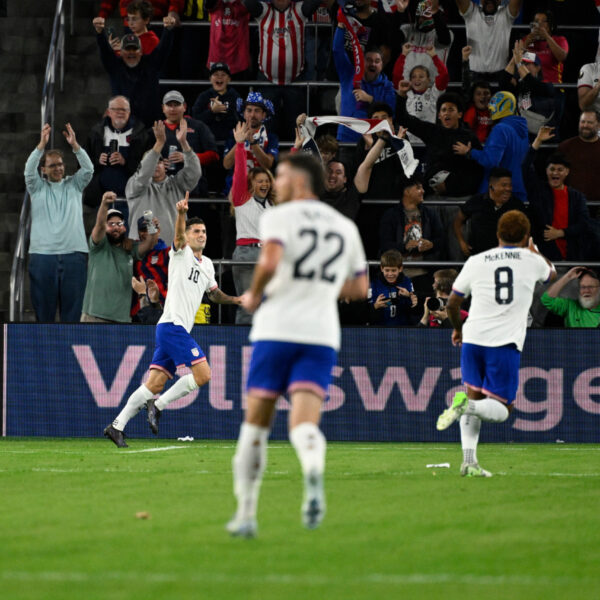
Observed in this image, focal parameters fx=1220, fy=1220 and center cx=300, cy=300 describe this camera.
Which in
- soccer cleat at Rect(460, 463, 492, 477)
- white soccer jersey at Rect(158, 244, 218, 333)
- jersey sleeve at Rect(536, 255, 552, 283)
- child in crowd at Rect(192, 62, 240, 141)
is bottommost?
soccer cleat at Rect(460, 463, 492, 477)

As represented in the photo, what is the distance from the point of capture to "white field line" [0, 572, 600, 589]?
215 inches

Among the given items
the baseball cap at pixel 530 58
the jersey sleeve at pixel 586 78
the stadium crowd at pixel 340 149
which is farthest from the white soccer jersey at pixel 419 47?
the jersey sleeve at pixel 586 78

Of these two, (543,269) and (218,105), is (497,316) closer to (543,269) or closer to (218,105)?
(543,269)

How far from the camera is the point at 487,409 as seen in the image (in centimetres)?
1027

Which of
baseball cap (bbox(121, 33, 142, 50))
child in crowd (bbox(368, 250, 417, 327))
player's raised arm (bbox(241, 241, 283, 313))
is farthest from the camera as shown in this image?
baseball cap (bbox(121, 33, 142, 50))

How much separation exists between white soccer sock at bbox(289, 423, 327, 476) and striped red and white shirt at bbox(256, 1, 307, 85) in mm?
13501

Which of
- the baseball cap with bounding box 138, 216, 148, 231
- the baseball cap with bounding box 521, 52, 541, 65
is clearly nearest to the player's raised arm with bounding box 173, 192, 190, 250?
the baseball cap with bounding box 138, 216, 148, 231

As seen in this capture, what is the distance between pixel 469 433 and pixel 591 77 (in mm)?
10673

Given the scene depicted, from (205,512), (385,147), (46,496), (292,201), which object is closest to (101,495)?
(46,496)

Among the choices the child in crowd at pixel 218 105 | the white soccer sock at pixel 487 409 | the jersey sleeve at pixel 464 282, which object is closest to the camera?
the white soccer sock at pixel 487 409

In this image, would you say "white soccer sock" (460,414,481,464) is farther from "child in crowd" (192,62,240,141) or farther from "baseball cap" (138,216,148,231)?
"child in crowd" (192,62,240,141)

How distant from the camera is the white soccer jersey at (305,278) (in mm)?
6598

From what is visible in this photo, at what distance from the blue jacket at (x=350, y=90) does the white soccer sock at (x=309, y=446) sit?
12.5 m

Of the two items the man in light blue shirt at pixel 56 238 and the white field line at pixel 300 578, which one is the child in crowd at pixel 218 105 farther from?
the white field line at pixel 300 578
